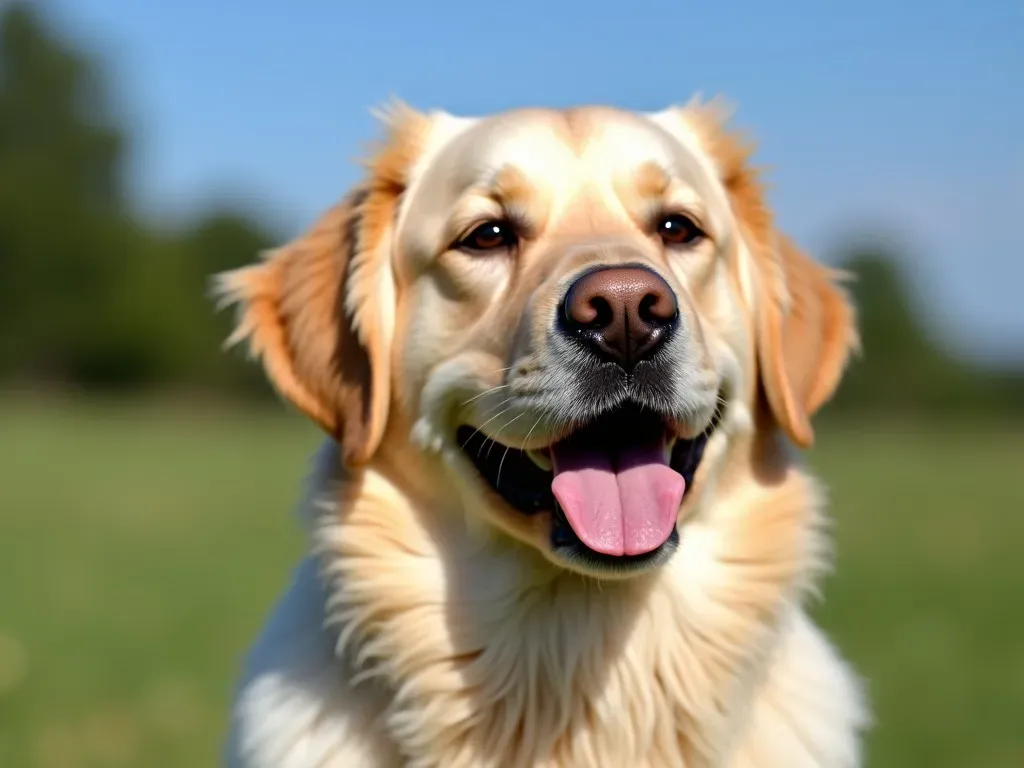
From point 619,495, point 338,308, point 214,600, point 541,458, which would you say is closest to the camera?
point 619,495

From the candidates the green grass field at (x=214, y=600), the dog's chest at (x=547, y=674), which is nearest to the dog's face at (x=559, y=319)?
the dog's chest at (x=547, y=674)

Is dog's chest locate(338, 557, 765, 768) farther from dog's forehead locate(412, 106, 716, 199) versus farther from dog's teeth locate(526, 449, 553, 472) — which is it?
dog's forehead locate(412, 106, 716, 199)

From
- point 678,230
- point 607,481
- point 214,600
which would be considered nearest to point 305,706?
point 607,481

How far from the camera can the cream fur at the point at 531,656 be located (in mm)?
3523

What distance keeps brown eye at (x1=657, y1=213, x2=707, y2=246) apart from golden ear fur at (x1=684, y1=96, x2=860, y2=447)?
326 millimetres

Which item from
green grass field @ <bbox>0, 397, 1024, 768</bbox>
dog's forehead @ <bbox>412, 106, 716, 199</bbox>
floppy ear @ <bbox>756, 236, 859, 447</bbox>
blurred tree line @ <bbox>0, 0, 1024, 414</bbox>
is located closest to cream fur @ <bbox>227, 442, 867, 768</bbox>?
floppy ear @ <bbox>756, 236, 859, 447</bbox>

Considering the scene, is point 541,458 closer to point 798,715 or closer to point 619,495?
point 619,495

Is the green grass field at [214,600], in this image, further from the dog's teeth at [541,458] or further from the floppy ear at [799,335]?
the dog's teeth at [541,458]

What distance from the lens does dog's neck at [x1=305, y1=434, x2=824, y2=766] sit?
11.6ft

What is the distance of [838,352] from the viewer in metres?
4.19

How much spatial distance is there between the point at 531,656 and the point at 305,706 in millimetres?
620

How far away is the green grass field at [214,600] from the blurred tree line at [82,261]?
27.2 m

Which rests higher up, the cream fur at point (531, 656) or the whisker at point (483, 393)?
the whisker at point (483, 393)

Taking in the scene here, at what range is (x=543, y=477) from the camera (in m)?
3.56
